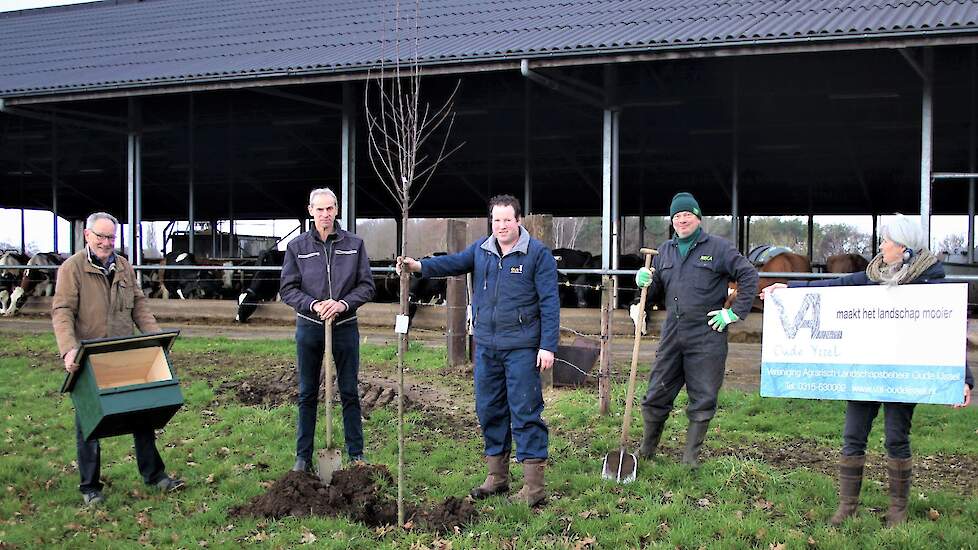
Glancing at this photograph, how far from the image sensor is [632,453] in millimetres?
5520

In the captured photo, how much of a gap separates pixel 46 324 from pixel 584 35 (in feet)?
35.3

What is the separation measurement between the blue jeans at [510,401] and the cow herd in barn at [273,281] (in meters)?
7.65

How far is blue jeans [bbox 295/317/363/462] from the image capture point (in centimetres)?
531

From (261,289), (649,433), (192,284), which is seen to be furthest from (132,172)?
(649,433)

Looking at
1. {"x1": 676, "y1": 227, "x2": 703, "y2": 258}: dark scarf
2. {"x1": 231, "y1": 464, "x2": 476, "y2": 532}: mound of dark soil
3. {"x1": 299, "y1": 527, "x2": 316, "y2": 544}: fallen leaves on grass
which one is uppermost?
{"x1": 676, "y1": 227, "x2": 703, "y2": 258}: dark scarf

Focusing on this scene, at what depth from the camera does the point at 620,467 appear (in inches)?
208

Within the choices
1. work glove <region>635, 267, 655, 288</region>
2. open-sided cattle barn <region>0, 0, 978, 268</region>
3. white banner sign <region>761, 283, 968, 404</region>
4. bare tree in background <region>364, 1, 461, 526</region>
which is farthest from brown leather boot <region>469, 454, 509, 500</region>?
open-sided cattle barn <region>0, 0, 978, 268</region>

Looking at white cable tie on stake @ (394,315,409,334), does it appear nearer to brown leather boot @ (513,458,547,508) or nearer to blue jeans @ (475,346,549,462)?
blue jeans @ (475,346,549,462)

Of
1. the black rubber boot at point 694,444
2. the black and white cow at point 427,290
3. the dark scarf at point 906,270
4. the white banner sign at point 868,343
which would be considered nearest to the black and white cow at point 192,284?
the black and white cow at point 427,290

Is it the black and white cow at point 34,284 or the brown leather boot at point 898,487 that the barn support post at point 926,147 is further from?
the black and white cow at point 34,284

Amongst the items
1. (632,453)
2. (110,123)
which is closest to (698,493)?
(632,453)

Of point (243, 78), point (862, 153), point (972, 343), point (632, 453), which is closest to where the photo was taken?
point (632, 453)

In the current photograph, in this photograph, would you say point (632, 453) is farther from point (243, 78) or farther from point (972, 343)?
point (243, 78)

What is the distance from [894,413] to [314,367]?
11.2 feet
